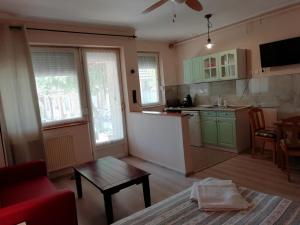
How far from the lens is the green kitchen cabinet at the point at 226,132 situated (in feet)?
13.9

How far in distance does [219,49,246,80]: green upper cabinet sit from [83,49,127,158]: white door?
6.77 ft

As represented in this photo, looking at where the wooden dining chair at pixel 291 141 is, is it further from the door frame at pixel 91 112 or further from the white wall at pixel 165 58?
the white wall at pixel 165 58

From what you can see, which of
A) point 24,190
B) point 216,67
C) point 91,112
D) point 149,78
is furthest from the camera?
point 149,78

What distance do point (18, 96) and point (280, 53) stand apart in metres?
4.15

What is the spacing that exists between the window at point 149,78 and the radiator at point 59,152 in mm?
2093

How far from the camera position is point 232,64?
14.3 feet

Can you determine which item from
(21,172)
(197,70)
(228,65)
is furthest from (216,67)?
(21,172)

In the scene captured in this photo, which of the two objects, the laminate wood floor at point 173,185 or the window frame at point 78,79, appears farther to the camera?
the window frame at point 78,79

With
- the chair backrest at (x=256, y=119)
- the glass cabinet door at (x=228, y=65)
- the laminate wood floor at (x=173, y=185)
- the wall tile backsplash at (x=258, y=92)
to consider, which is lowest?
the laminate wood floor at (x=173, y=185)

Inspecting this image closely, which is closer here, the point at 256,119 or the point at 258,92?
the point at 256,119

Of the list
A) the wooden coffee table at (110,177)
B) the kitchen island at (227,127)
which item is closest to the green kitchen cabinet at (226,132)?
the kitchen island at (227,127)

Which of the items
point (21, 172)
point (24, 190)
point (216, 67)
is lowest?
point (24, 190)

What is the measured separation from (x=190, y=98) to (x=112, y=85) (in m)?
2.08

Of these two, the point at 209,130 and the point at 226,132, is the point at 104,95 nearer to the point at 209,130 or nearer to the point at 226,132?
the point at 209,130
